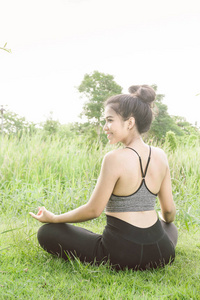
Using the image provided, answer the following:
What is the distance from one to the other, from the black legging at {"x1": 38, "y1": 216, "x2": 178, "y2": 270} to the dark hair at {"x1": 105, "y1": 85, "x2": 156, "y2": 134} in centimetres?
65

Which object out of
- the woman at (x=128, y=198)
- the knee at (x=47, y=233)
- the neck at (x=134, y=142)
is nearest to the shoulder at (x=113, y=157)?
the woman at (x=128, y=198)

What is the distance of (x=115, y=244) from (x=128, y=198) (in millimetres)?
310

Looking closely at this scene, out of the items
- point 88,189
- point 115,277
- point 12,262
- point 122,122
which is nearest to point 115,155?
point 122,122

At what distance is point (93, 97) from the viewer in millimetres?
33562

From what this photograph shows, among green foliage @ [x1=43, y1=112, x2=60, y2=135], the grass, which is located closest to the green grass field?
the grass

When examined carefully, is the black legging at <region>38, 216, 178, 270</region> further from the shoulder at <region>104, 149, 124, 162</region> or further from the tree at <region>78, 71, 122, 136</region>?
the tree at <region>78, 71, 122, 136</region>

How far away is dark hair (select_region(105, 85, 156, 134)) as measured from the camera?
6.92ft

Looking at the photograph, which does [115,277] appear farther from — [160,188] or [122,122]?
[122,122]

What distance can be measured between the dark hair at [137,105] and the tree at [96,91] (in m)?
30.2

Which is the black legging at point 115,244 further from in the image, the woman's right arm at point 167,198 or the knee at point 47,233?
the woman's right arm at point 167,198

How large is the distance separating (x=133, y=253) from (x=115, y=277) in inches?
7.8

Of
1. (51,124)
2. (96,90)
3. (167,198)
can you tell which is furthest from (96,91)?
(167,198)

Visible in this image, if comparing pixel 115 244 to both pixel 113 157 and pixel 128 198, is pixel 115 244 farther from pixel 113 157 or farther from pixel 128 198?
pixel 113 157

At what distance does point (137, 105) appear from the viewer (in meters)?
2.11
